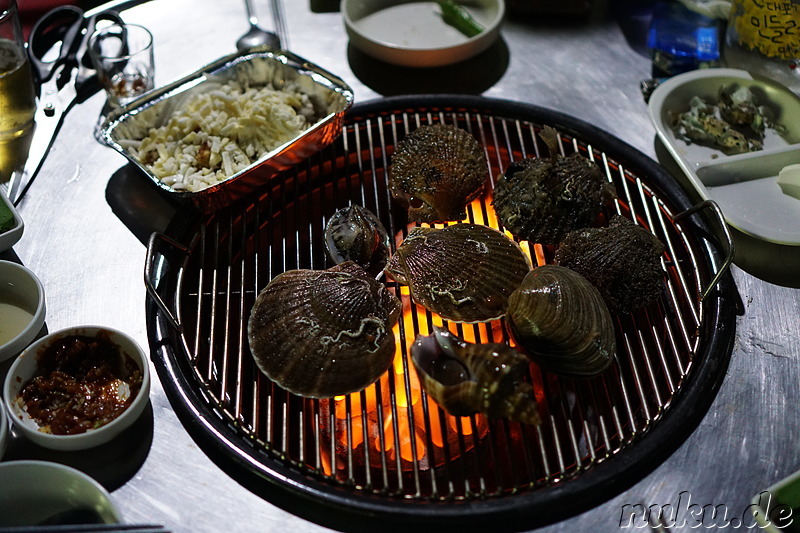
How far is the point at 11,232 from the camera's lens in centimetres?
164

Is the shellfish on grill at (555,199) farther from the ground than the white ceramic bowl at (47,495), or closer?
farther from the ground

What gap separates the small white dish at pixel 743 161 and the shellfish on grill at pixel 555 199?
0.87 ft

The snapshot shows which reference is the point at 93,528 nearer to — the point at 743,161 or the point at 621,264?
the point at 621,264

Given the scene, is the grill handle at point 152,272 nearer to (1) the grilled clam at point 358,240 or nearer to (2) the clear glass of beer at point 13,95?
(1) the grilled clam at point 358,240

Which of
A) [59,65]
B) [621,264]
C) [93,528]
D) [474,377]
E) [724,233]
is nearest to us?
[93,528]

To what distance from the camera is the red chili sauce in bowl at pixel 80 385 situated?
1382 mm

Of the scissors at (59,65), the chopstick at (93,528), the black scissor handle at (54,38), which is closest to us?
the chopstick at (93,528)

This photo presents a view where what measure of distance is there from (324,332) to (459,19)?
1.28m

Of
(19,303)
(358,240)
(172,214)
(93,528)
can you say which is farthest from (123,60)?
(93,528)

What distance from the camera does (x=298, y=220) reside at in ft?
6.02

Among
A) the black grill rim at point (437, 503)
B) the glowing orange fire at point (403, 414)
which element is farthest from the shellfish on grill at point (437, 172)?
the black grill rim at point (437, 503)

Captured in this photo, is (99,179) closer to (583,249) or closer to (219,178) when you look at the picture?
(219,178)

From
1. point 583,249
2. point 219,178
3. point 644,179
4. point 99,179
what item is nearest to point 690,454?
point 583,249

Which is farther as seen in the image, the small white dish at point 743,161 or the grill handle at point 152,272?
the small white dish at point 743,161
